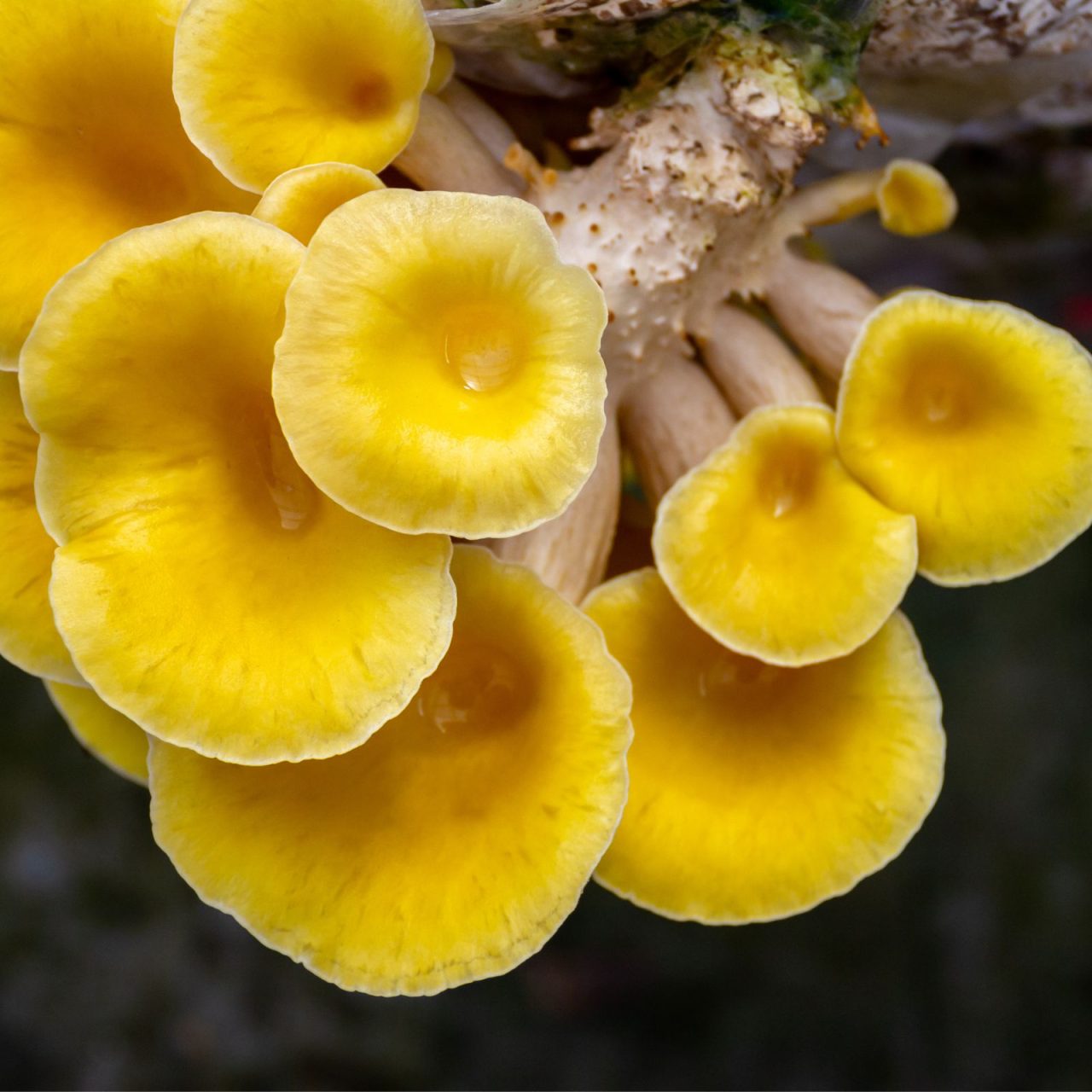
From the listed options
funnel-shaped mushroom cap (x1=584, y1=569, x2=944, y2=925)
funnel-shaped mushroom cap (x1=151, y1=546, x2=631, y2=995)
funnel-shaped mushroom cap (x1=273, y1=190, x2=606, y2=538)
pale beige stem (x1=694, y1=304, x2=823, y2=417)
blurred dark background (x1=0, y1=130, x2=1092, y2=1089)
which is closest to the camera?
funnel-shaped mushroom cap (x1=273, y1=190, x2=606, y2=538)

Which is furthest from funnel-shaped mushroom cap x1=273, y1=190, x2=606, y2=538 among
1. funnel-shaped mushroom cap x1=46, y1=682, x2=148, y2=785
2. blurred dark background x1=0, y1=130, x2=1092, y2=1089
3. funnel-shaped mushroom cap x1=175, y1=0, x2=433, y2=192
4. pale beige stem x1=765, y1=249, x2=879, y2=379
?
blurred dark background x1=0, y1=130, x2=1092, y2=1089

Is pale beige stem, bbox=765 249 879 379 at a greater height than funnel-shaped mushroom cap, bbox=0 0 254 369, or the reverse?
funnel-shaped mushroom cap, bbox=0 0 254 369

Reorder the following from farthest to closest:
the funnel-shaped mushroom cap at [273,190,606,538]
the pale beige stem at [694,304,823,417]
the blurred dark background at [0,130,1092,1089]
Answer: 1. the blurred dark background at [0,130,1092,1089]
2. the pale beige stem at [694,304,823,417]
3. the funnel-shaped mushroom cap at [273,190,606,538]

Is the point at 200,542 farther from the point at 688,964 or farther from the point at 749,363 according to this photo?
the point at 688,964

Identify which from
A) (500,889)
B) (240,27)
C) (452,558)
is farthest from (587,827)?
(240,27)

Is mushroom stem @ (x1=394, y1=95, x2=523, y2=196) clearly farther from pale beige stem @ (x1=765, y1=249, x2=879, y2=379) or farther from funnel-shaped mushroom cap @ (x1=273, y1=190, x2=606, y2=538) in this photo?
pale beige stem @ (x1=765, y1=249, x2=879, y2=379)

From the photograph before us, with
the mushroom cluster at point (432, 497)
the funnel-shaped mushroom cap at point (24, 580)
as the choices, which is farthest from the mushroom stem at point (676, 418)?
the funnel-shaped mushroom cap at point (24, 580)

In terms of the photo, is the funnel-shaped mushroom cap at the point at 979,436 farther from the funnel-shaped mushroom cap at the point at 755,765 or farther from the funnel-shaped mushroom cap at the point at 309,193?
the funnel-shaped mushroom cap at the point at 309,193

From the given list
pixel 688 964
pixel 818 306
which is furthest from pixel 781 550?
pixel 688 964
